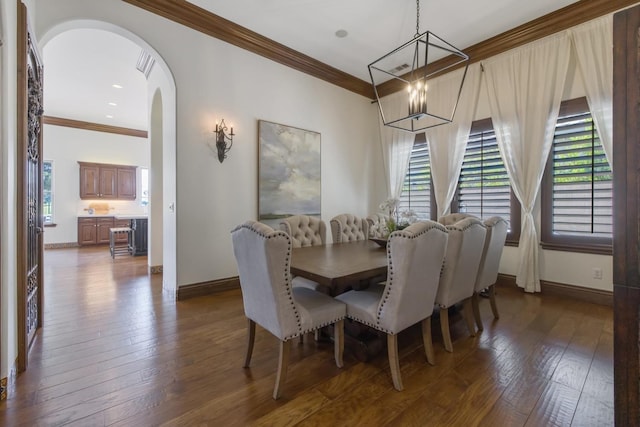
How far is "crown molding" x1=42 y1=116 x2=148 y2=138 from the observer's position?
7.58 meters

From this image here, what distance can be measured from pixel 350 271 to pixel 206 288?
97.0 inches

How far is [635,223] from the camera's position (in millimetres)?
1062

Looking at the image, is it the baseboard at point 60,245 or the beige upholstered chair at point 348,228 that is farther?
the baseboard at point 60,245

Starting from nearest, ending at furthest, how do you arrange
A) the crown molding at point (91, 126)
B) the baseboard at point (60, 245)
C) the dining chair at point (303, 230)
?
the dining chair at point (303, 230) < the baseboard at point (60, 245) < the crown molding at point (91, 126)

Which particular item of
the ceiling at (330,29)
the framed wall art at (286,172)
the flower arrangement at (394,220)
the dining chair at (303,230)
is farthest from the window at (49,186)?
the flower arrangement at (394,220)

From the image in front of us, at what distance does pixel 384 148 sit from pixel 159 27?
12.7 ft

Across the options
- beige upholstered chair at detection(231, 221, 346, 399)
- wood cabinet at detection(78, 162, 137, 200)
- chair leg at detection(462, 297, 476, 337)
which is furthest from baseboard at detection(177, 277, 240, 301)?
wood cabinet at detection(78, 162, 137, 200)

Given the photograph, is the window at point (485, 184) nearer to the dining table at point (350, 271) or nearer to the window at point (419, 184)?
the window at point (419, 184)

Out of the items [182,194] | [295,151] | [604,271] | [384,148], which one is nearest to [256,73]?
[295,151]

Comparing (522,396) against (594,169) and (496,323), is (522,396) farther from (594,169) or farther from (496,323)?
(594,169)

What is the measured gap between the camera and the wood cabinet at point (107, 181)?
8023mm

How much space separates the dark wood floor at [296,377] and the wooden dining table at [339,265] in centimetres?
66

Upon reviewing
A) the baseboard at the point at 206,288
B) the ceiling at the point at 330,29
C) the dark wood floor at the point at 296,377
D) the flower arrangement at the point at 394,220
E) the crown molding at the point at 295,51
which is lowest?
the dark wood floor at the point at 296,377

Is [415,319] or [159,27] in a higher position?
[159,27]
